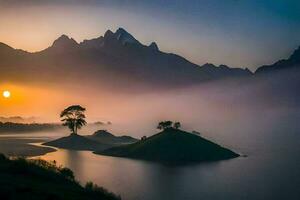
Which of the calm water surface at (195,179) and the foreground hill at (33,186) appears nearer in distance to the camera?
the foreground hill at (33,186)

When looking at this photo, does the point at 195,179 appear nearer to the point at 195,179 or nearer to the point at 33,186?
the point at 195,179

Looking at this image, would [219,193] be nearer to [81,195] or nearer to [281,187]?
[281,187]

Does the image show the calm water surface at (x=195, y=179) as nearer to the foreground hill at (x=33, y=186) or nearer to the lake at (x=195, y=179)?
the lake at (x=195, y=179)

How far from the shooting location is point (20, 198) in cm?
4547

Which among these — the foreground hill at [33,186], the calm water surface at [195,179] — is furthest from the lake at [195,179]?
the foreground hill at [33,186]

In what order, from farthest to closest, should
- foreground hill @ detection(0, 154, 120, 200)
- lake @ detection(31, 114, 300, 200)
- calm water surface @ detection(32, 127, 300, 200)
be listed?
calm water surface @ detection(32, 127, 300, 200)
lake @ detection(31, 114, 300, 200)
foreground hill @ detection(0, 154, 120, 200)

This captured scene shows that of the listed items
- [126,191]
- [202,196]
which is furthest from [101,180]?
[202,196]

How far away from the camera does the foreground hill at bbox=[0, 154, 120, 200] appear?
47.2 meters

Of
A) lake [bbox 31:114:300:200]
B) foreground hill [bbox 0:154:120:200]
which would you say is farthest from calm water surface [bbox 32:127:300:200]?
foreground hill [bbox 0:154:120:200]

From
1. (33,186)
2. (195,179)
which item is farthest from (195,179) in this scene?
(33,186)

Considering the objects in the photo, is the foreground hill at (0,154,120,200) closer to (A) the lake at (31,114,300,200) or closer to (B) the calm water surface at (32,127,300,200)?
(B) the calm water surface at (32,127,300,200)

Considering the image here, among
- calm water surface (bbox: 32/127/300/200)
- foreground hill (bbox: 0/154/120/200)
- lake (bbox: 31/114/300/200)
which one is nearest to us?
foreground hill (bbox: 0/154/120/200)

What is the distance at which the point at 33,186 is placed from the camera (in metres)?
52.8

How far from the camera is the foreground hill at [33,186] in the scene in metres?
47.2
